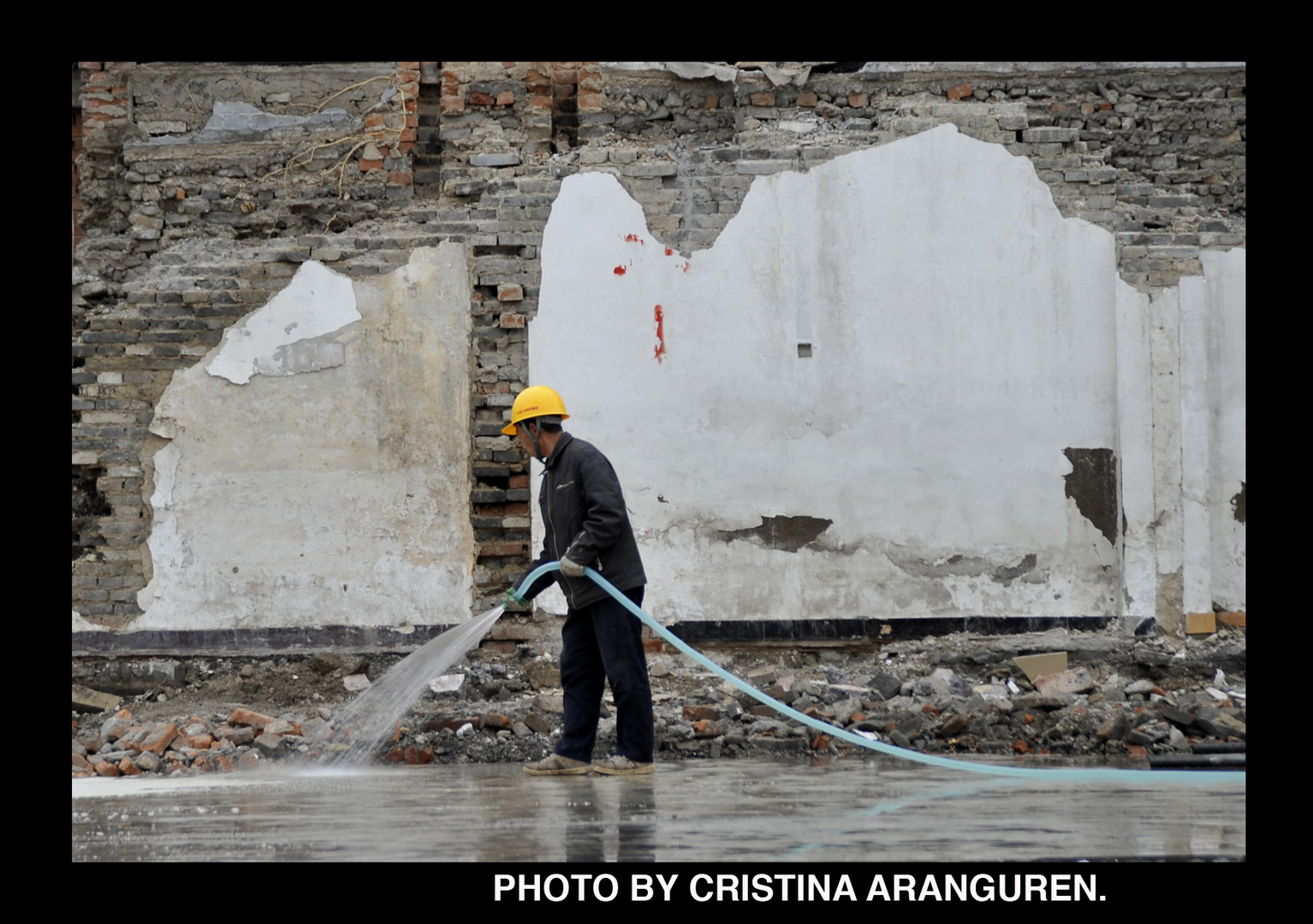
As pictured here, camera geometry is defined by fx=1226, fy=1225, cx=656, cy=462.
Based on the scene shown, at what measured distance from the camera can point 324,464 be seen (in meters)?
7.70

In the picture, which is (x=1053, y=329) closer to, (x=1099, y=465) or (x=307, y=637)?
(x=1099, y=465)

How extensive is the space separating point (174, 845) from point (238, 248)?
5071mm

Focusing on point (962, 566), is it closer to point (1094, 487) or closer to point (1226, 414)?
point (1094, 487)

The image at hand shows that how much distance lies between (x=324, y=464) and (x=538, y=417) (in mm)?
2795

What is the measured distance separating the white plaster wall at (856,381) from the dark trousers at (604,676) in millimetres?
2337

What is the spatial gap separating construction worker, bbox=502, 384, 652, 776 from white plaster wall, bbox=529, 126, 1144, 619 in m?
2.26

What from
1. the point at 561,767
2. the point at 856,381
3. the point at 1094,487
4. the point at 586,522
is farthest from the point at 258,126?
the point at 1094,487

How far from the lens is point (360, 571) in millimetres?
7645

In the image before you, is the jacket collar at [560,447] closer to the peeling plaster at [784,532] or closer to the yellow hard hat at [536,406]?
the yellow hard hat at [536,406]

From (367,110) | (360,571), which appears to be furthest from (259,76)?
(360,571)

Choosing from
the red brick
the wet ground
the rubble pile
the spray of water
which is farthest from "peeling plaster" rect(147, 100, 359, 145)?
the wet ground

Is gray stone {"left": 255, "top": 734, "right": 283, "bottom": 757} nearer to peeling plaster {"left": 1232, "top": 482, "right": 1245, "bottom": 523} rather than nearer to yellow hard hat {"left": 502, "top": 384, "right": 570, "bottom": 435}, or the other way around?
yellow hard hat {"left": 502, "top": 384, "right": 570, "bottom": 435}

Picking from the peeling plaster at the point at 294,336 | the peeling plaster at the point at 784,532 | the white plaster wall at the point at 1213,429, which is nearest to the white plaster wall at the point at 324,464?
the peeling plaster at the point at 294,336

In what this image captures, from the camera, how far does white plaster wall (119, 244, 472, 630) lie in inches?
301
